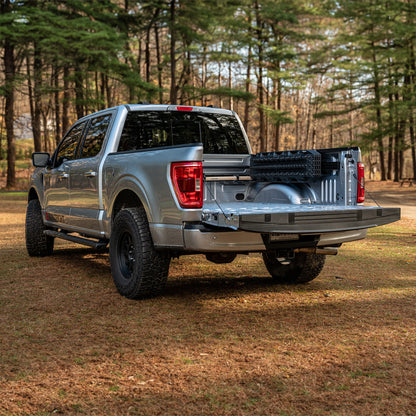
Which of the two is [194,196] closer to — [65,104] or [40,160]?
[40,160]

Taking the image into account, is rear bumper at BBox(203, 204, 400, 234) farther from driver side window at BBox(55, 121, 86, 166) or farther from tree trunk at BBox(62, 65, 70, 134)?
tree trunk at BBox(62, 65, 70, 134)

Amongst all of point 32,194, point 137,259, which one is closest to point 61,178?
point 32,194

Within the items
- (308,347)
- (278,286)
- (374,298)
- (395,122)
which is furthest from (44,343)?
(395,122)

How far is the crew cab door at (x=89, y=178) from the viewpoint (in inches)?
253

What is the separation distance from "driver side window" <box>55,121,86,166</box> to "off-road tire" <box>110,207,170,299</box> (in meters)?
2.16

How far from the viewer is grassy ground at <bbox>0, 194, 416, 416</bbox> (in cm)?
311

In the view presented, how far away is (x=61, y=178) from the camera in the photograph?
755 centimetres

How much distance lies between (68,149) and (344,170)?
14.1 ft

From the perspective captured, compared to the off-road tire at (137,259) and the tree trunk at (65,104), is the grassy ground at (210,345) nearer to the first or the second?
the off-road tire at (137,259)

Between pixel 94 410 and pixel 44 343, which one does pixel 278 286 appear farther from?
pixel 94 410

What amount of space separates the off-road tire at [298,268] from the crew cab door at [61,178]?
9.94 ft

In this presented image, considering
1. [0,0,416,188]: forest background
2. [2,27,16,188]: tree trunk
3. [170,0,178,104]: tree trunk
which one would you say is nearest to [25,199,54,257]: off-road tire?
[0,0,416,188]: forest background

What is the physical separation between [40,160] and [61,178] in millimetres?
763

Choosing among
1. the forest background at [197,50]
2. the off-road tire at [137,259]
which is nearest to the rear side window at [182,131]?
the off-road tire at [137,259]
